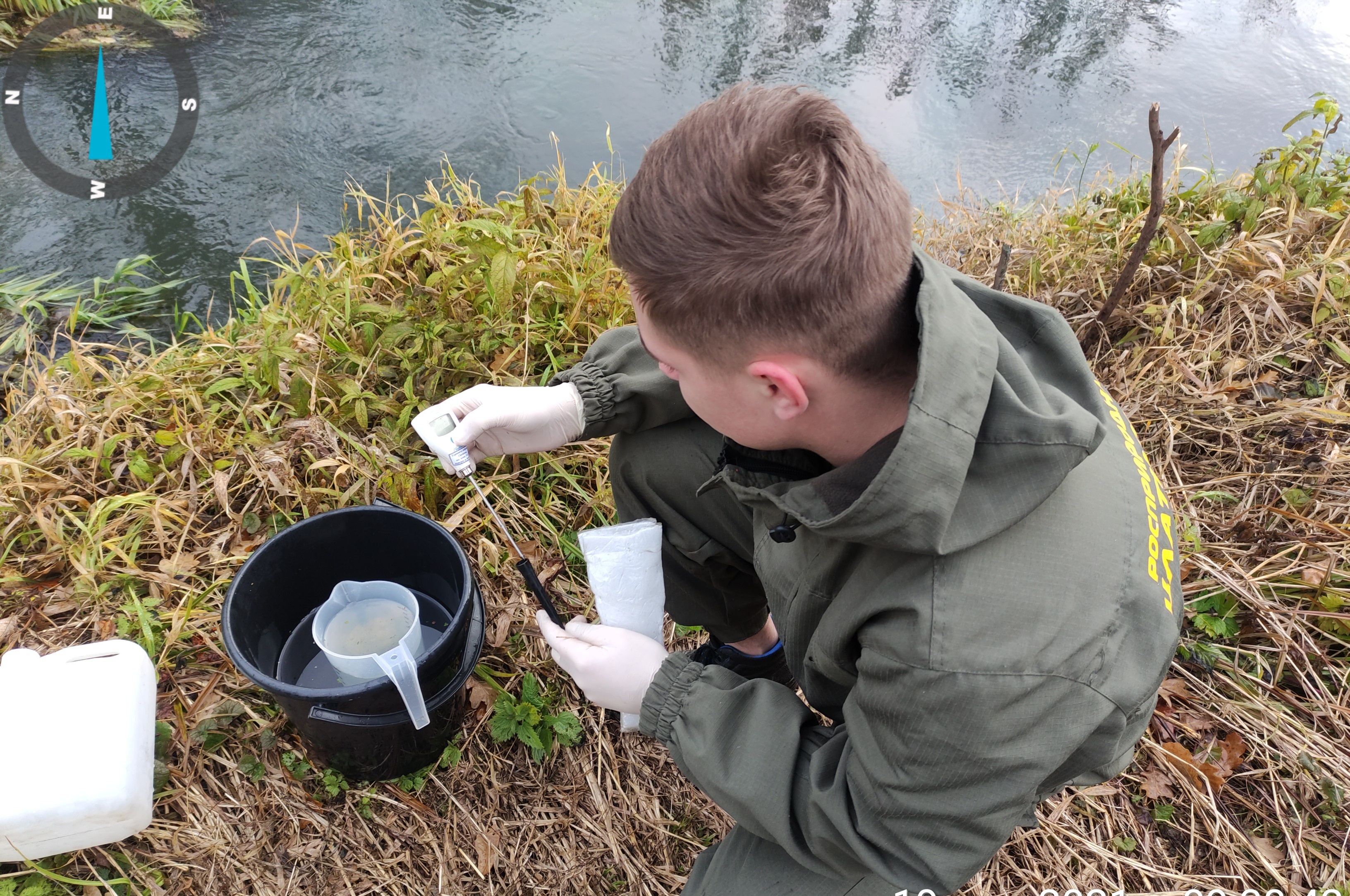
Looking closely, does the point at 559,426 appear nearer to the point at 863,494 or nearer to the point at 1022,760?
the point at 863,494

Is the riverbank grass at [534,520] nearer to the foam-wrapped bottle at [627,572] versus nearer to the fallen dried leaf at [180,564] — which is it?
the fallen dried leaf at [180,564]

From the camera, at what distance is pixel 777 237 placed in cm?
106

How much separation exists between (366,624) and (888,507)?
122 centimetres

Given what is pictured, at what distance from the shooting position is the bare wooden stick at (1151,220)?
204cm

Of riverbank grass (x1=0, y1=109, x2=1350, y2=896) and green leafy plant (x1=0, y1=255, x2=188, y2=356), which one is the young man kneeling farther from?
green leafy plant (x1=0, y1=255, x2=188, y2=356)

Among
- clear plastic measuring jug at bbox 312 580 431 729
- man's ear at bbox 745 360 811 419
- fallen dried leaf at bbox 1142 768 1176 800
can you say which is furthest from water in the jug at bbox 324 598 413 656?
→ fallen dried leaf at bbox 1142 768 1176 800

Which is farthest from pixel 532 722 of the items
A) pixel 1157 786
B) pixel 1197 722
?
pixel 1197 722

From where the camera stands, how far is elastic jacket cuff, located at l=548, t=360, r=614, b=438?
176cm

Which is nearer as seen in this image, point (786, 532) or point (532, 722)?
point (786, 532)

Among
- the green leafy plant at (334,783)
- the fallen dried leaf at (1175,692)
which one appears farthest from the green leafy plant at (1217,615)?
the green leafy plant at (334,783)

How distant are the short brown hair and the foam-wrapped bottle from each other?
0.59m

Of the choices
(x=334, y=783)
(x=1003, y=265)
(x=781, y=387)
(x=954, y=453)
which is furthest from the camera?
(x=1003, y=265)

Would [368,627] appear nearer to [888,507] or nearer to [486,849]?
[486,849]

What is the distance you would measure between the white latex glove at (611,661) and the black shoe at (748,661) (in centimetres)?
42
